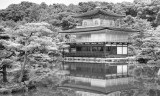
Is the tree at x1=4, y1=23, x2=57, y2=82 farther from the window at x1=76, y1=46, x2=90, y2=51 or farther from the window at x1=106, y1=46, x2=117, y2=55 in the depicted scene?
the window at x1=76, y1=46, x2=90, y2=51

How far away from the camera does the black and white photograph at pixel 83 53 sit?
15805 mm

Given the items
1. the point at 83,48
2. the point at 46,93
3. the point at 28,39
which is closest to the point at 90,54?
the point at 83,48


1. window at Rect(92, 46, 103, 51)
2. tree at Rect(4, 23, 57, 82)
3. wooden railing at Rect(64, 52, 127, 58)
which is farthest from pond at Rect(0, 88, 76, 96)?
window at Rect(92, 46, 103, 51)

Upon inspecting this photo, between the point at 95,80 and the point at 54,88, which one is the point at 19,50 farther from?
the point at 95,80

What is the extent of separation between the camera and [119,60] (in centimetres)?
3616

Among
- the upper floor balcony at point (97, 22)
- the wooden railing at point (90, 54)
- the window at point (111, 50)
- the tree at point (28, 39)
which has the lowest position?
the wooden railing at point (90, 54)

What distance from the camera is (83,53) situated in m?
39.7

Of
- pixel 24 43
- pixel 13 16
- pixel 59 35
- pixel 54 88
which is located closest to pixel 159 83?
pixel 54 88

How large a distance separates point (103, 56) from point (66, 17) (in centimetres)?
2741

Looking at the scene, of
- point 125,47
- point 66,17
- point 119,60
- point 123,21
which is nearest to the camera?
point 119,60

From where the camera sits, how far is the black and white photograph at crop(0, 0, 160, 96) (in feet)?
51.9

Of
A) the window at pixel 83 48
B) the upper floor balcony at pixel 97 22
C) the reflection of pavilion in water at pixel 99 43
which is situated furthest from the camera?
the window at pixel 83 48

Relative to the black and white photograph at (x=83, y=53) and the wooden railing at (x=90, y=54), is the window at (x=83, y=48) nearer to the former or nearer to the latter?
the black and white photograph at (x=83, y=53)

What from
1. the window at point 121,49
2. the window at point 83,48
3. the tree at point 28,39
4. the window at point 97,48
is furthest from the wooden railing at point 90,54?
the tree at point 28,39
